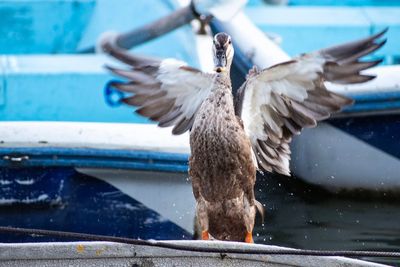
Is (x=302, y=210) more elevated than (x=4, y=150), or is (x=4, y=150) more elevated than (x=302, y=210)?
(x=4, y=150)

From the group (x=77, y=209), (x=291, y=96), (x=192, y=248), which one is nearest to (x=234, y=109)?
(x=291, y=96)

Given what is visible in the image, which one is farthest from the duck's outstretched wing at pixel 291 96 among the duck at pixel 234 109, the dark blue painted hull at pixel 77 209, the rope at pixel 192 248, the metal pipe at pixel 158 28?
the metal pipe at pixel 158 28

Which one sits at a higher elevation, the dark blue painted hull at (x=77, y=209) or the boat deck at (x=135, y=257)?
the boat deck at (x=135, y=257)

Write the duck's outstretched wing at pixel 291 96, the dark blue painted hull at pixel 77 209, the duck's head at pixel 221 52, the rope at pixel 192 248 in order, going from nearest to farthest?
the rope at pixel 192 248
the duck's head at pixel 221 52
the duck's outstretched wing at pixel 291 96
the dark blue painted hull at pixel 77 209

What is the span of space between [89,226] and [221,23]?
2.83 meters

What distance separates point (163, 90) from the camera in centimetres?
576

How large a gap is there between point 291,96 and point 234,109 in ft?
1.03

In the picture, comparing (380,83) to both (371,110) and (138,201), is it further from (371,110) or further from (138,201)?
(138,201)

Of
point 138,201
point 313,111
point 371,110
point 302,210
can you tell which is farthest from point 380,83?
point 138,201

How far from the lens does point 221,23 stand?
8.42m

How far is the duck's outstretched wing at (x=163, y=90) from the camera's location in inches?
222

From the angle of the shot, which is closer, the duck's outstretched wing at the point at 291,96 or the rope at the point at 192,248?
the rope at the point at 192,248

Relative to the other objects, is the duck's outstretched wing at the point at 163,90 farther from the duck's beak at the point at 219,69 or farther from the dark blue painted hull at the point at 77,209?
the dark blue painted hull at the point at 77,209

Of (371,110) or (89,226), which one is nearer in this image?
(89,226)
